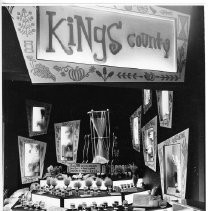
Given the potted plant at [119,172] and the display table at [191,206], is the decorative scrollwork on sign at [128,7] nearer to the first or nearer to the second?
the display table at [191,206]

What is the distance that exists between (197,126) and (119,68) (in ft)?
2.86

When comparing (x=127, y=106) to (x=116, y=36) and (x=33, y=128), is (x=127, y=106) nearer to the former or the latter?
(x=33, y=128)

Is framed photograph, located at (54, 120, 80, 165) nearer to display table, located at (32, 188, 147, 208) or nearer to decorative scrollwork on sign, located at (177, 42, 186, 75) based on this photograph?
display table, located at (32, 188, 147, 208)

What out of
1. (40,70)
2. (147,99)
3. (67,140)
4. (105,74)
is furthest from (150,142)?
(40,70)

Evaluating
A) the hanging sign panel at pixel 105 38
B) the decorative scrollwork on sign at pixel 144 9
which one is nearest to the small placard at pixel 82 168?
the hanging sign panel at pixel 105 38

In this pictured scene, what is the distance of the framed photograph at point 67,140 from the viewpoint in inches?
166

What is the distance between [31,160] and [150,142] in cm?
141

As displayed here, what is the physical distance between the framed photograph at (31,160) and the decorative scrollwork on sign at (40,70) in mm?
1227

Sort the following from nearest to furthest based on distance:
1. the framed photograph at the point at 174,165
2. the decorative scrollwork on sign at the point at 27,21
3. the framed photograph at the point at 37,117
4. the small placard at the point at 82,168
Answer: the decorative scrollwork on sign at the point at 27,21, the framed photograph at the point at 174,165, the framed photograph at the point at 37,117, the small placard at the point at 82,168

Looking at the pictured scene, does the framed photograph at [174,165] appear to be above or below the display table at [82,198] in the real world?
above

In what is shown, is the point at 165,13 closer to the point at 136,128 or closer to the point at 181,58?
the point at 181,58

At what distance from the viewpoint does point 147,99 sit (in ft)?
14.7

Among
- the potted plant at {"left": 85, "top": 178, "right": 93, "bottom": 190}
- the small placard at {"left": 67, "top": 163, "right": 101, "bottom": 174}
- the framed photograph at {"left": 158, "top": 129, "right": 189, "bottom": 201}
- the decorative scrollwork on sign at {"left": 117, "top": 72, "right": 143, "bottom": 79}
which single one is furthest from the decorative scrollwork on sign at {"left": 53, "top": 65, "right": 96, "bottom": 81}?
the potted plant at {"left": 85, "top": 178, "right": 93, "bottom": 190}

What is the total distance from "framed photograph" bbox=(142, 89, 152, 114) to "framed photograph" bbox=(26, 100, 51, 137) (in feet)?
3.78
